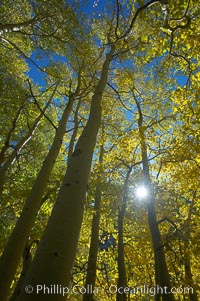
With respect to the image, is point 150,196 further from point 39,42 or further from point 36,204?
point 39,42

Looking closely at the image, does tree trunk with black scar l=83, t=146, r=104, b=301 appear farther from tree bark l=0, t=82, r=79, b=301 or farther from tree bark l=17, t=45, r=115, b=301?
tree bark l=17, t=45, r=115, b=301

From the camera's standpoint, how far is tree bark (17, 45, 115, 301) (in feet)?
5.30

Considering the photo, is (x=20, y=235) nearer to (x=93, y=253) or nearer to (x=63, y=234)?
(x=63, y=234)

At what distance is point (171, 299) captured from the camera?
5.04 m

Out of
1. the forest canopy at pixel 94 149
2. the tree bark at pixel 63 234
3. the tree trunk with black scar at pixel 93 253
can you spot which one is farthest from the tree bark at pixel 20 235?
the tree trunk with black scar at pixel 93 253

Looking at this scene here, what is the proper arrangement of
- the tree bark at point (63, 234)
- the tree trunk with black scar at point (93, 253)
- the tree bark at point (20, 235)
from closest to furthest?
the tree bark at point (63, 234), the tree bark at point (20, 235), the tree trunk with black scar at point (93, 253)

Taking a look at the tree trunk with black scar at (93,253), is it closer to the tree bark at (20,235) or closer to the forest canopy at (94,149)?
the forest canopy at (94,149)

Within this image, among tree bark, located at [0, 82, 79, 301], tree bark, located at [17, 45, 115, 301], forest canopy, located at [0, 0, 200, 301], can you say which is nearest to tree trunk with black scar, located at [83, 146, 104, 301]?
forest canopy, located at [0, 0, 200, 301]

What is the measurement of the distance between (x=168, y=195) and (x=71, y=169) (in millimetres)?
9569

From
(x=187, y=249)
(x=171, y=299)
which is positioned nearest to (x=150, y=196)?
(x=187, y=249)

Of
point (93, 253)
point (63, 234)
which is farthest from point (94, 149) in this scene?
point (93, 253)

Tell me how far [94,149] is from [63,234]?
165 cm

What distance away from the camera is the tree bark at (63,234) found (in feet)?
5.30

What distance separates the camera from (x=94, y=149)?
333 cm
